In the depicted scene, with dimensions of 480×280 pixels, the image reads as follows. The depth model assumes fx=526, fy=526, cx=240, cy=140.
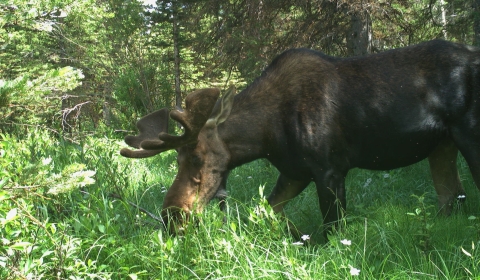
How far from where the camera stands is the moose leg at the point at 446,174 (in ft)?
19.2

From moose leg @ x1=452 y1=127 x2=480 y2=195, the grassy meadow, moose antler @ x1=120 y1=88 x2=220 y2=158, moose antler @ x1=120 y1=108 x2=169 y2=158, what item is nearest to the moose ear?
moose antler @ x1=120 y1=88 x2=220 y2=158

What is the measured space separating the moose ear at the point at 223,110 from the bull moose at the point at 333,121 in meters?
0.01

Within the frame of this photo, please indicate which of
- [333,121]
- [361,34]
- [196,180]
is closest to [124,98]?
[361,34]

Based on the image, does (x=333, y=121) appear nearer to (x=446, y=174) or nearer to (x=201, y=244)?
(x=446, y=174)

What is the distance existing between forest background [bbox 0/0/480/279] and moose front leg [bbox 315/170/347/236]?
937 mm

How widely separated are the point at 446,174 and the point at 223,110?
266 centimetres

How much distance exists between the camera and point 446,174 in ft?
19.5

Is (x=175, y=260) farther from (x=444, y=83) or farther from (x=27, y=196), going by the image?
(x=444, y=83)

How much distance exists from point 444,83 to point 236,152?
7.39 ft

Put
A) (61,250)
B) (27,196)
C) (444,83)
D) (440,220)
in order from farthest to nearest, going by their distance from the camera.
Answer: (444,83) < (440,220) < (61,250) < (27,196)

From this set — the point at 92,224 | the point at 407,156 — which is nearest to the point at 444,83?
the point at 407,156

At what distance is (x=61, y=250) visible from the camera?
3670 mm

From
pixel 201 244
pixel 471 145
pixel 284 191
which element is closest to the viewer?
pixel 201 244

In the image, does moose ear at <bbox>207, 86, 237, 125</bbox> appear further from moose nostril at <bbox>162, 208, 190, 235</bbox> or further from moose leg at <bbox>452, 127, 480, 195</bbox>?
moose leg at <bbox>452, 127, 480, 195</bbox>
